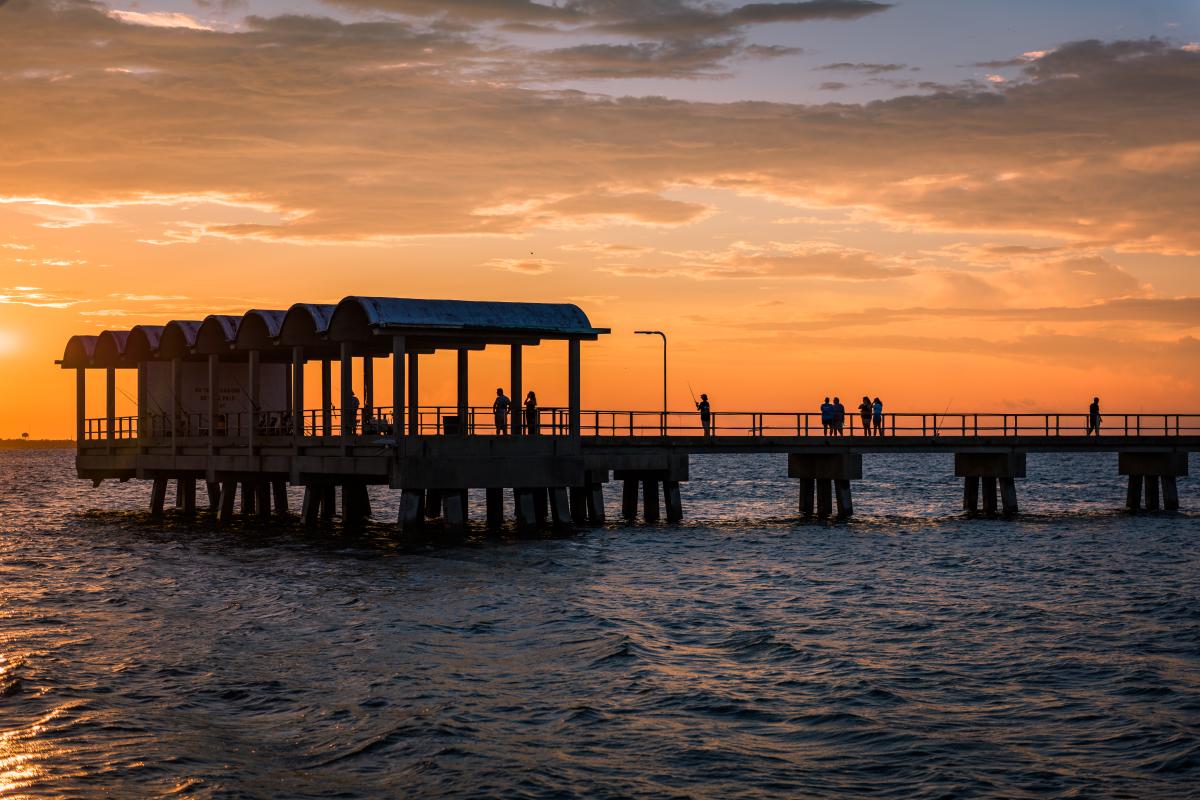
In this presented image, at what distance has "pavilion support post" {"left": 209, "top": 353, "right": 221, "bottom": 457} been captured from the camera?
51906 millimetres

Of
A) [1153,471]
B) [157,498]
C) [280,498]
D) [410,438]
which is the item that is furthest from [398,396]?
[1153,471]

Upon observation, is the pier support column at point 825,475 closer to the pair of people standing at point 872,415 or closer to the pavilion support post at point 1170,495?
the pair of people standing at point 872,415

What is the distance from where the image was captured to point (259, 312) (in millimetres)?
48500

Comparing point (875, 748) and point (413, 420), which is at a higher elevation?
point (413, 420)

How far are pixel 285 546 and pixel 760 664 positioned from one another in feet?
78.4

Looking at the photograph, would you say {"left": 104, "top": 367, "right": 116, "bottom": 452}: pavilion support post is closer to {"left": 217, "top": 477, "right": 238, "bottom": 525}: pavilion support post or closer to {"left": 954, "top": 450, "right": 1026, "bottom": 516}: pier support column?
{"left": 217, "top": 477, "right": 238, "bottom": 525}: pavilion support post

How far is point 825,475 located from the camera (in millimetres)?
53719

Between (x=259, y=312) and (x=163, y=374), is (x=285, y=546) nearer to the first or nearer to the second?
(x=259, y=312)

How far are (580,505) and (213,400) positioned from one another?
14.8 metres

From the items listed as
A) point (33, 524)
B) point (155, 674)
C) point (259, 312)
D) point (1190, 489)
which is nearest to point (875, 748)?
point (155, 674)

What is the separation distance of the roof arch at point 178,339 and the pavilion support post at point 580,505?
54.4 feet

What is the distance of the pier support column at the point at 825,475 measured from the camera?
52.5 meters

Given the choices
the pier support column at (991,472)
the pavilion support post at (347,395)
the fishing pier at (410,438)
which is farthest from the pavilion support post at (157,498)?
the pier support column at (991,472)

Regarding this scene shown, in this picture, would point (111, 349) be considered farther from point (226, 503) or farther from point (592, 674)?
point (592, 674)
